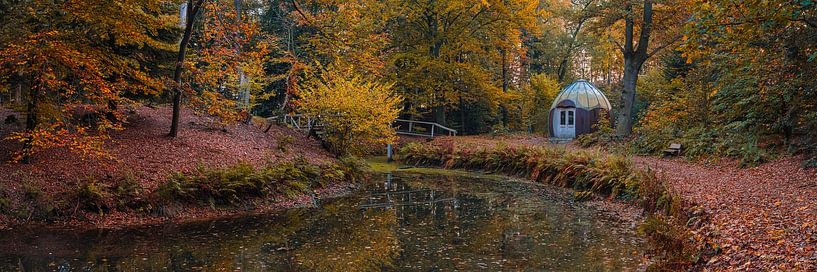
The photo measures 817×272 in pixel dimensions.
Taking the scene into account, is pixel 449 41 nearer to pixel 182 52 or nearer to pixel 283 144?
pixel 283 144

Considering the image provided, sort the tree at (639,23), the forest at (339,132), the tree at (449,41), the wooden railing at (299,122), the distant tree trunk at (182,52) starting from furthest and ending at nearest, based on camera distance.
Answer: the tree at (449,41) → the wooden railing at (299,122) → the tree at (639,23) → the distant tree trunk at (182,52) → the forest at (339,132)

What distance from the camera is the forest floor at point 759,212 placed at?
584 centimetres

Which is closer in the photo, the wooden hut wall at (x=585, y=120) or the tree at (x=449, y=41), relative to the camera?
the tree at (x=449, y=41)

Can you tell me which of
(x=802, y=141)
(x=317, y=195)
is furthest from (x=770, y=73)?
(x=317, y=195)

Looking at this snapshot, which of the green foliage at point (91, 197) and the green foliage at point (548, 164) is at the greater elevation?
the green foliage at point (548, 164)

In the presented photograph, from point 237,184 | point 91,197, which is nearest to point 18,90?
point 91,197

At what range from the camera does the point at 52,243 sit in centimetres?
841

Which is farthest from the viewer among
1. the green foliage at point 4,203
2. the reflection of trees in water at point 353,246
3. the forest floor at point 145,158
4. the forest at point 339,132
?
the forest floor at point 145,158

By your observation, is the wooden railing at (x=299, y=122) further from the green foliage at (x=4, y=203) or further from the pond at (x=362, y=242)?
the green foliage at (x=4, y=203)

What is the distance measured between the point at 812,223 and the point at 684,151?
39.5 ft

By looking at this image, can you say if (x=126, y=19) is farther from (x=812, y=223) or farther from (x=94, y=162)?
(x=812, y=223)

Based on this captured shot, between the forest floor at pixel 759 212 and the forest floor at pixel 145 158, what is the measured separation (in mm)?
8479

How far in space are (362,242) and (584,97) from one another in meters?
24.3

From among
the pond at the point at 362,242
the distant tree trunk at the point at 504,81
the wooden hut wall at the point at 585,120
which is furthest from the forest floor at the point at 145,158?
the distant tree trunk at the point at 504,81
